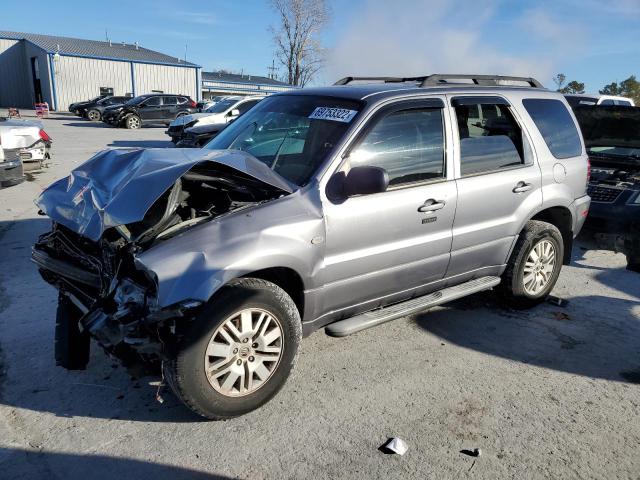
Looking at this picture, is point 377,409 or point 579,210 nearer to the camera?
point 377,409

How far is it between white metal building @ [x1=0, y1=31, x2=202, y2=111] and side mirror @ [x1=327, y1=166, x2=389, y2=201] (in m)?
42.7

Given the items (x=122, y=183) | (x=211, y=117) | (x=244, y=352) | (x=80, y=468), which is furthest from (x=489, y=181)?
(x=211, y=117)

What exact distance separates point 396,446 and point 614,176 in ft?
16.5

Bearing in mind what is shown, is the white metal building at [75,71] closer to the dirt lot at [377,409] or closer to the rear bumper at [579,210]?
the dirt lot at [377,409]

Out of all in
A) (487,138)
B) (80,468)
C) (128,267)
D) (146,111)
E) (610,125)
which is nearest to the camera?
(80,468)

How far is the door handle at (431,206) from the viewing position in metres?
3.62

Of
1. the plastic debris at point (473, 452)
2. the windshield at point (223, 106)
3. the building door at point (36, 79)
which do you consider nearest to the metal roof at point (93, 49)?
the building door at point (36, 79)

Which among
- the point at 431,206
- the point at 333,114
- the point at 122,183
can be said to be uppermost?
the point at 333,114

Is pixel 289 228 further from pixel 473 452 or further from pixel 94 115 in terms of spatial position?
pixel 94 115

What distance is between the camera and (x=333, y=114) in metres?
3.61

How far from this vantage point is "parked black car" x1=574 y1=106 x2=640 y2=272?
5.64 metres

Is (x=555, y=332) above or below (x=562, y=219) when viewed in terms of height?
below

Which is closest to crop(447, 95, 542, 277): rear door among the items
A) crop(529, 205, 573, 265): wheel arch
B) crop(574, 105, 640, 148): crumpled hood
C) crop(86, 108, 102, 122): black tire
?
crop(529, 205, 573, 265): wheel arch

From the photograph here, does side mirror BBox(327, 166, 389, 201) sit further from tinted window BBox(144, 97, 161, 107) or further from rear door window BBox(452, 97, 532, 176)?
tinted window BBox(144, 97, 161, 107)
